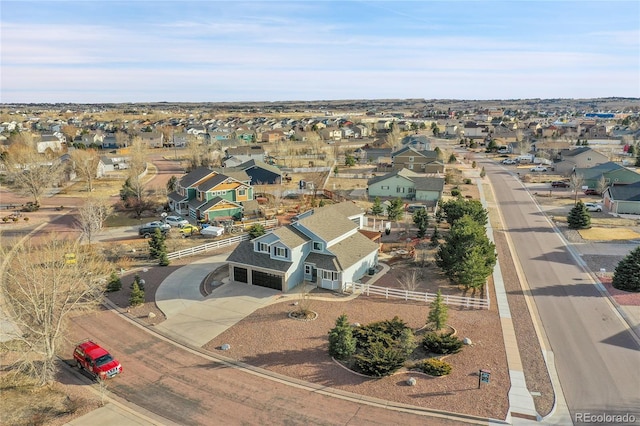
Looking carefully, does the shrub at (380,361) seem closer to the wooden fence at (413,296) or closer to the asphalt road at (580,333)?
the asphalt road at (580,333)

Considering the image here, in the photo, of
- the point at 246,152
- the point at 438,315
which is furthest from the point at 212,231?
the point at 246,152

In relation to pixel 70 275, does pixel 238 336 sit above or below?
below

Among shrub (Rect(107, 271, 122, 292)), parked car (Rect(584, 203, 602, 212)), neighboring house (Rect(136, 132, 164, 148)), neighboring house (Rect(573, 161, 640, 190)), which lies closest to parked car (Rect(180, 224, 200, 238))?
shrub (Rect(107, 271, 122, 292))

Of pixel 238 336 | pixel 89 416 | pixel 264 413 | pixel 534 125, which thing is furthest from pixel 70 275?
pixel 534 125

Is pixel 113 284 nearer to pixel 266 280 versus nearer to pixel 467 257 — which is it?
pixel 266 280

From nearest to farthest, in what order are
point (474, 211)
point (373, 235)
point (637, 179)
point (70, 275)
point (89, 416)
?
point (89, 416), point (70, 275), point (373, 235), point (474, 211), point (637, 179)

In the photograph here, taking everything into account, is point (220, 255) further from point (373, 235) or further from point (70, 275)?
point (70, 275)
